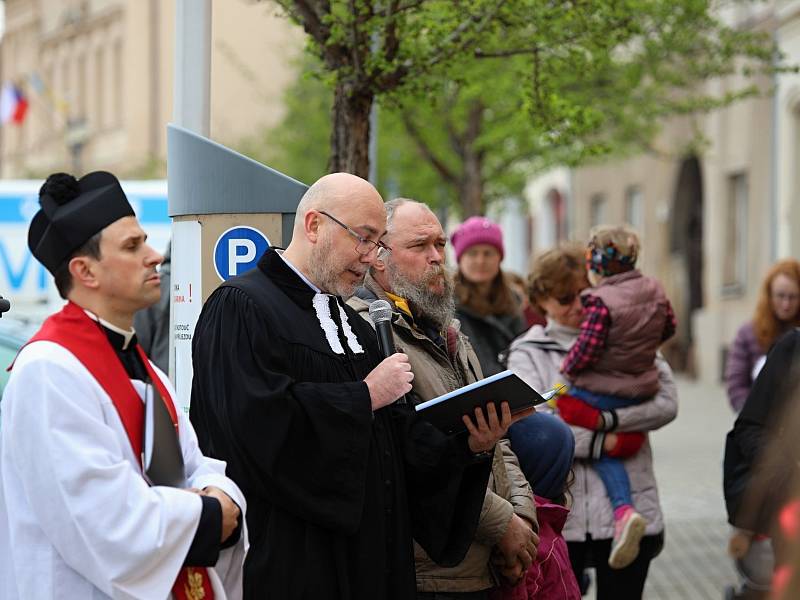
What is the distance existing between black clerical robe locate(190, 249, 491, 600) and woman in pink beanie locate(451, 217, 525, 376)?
3.30 meters

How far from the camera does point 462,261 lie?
734 centimetres

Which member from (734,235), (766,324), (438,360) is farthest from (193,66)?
(734,235)

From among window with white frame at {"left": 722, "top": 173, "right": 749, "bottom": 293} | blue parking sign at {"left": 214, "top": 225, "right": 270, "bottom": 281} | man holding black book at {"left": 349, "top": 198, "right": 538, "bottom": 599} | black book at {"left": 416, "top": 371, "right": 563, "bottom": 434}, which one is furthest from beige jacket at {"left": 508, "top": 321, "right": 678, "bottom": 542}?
window with white frame at {"left": 722, "top": 173, "right": 749, "bottom": 293}

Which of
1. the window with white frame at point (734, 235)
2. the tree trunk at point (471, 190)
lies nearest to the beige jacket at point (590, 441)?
the tree trunk at point (471, 190)

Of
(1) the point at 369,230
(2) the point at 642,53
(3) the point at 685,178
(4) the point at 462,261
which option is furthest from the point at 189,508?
(3) the point at 685,178

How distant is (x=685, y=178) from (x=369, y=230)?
25.4 m

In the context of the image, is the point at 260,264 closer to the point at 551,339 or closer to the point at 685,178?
the point at 551,339

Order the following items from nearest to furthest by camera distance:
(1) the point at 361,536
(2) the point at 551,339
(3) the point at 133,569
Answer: (3) the point at 133,569 → (1) the point at 361,536 → (2) the point at 551,339

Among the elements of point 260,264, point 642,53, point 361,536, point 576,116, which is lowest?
point 361,536

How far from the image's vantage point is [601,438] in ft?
19.7

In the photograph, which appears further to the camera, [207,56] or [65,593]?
[207,56]

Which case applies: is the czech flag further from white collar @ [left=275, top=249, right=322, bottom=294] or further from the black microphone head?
white collar @ [left=275, top=249, right=322, bottom=294]

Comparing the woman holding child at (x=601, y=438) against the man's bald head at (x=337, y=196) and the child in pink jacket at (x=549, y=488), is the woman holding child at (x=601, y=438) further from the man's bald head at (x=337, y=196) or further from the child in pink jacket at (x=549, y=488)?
the man's bald head at (x=337, y=196)

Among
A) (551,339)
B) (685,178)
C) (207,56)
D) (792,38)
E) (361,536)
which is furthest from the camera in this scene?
(685,178)
